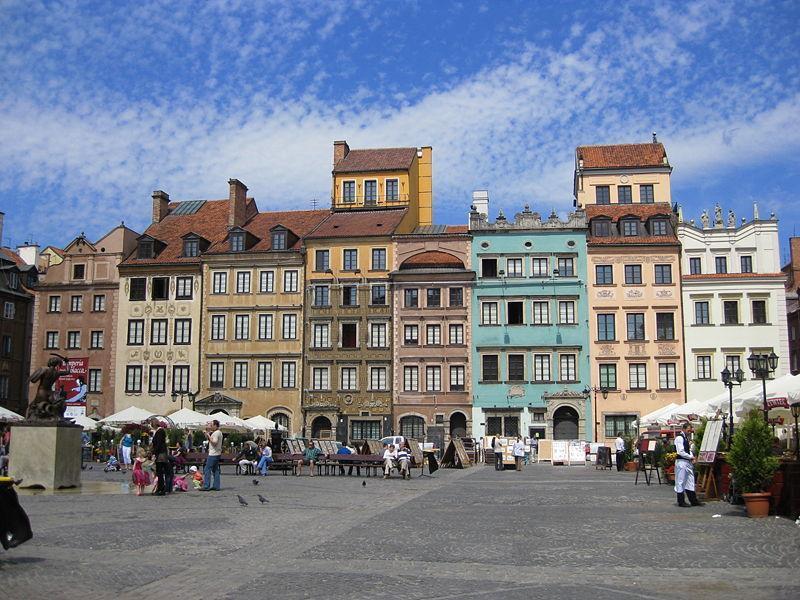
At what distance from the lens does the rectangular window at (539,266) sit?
54531 mm

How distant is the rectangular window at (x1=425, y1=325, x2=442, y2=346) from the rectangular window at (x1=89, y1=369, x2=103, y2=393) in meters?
20.5

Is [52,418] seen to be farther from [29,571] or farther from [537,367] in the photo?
[537,367]

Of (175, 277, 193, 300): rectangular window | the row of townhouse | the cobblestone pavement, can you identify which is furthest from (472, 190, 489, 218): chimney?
the cobblestone pavement

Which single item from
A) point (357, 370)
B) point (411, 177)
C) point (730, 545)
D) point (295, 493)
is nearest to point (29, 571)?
point (730, 545)

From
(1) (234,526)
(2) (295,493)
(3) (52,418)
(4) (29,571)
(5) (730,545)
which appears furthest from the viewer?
(2) (295,493)

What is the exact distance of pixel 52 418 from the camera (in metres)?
20.5

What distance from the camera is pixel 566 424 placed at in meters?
53.1

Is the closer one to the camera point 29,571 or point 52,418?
point 29,571

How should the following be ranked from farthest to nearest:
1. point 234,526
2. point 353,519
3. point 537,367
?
1. point 537,367
2. point 353,519
3. point 234,526

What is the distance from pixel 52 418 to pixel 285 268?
36477mm

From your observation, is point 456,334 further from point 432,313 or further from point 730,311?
point 730,311

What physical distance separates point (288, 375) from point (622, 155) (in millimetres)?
25458

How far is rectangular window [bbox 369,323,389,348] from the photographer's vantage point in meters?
55.1

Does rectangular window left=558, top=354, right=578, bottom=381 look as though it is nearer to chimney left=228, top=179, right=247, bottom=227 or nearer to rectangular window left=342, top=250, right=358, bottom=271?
rectangular window left=342, top=250, right=358, bottom=271
